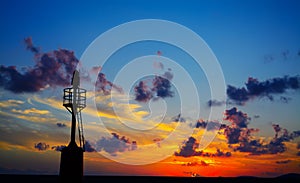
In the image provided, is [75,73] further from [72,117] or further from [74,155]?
[74,155]

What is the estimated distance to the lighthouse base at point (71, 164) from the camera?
3167cm

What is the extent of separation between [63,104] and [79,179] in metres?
7.18

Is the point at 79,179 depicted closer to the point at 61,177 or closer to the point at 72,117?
the point at 61,177

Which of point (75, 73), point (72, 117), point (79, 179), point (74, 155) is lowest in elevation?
point (79, 179)

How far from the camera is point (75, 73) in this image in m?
35.1

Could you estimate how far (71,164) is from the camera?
31969mm

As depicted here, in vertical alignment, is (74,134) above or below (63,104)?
below

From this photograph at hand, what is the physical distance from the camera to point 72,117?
33969mm

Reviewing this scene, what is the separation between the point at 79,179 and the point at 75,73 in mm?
10127

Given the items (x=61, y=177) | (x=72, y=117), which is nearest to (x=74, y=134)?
(x=72, y=117)

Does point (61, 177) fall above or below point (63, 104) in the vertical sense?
below

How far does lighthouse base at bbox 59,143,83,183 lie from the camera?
104 ft

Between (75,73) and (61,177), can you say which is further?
(75,73)

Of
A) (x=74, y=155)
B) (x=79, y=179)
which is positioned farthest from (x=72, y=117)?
(x=79, y=179)
